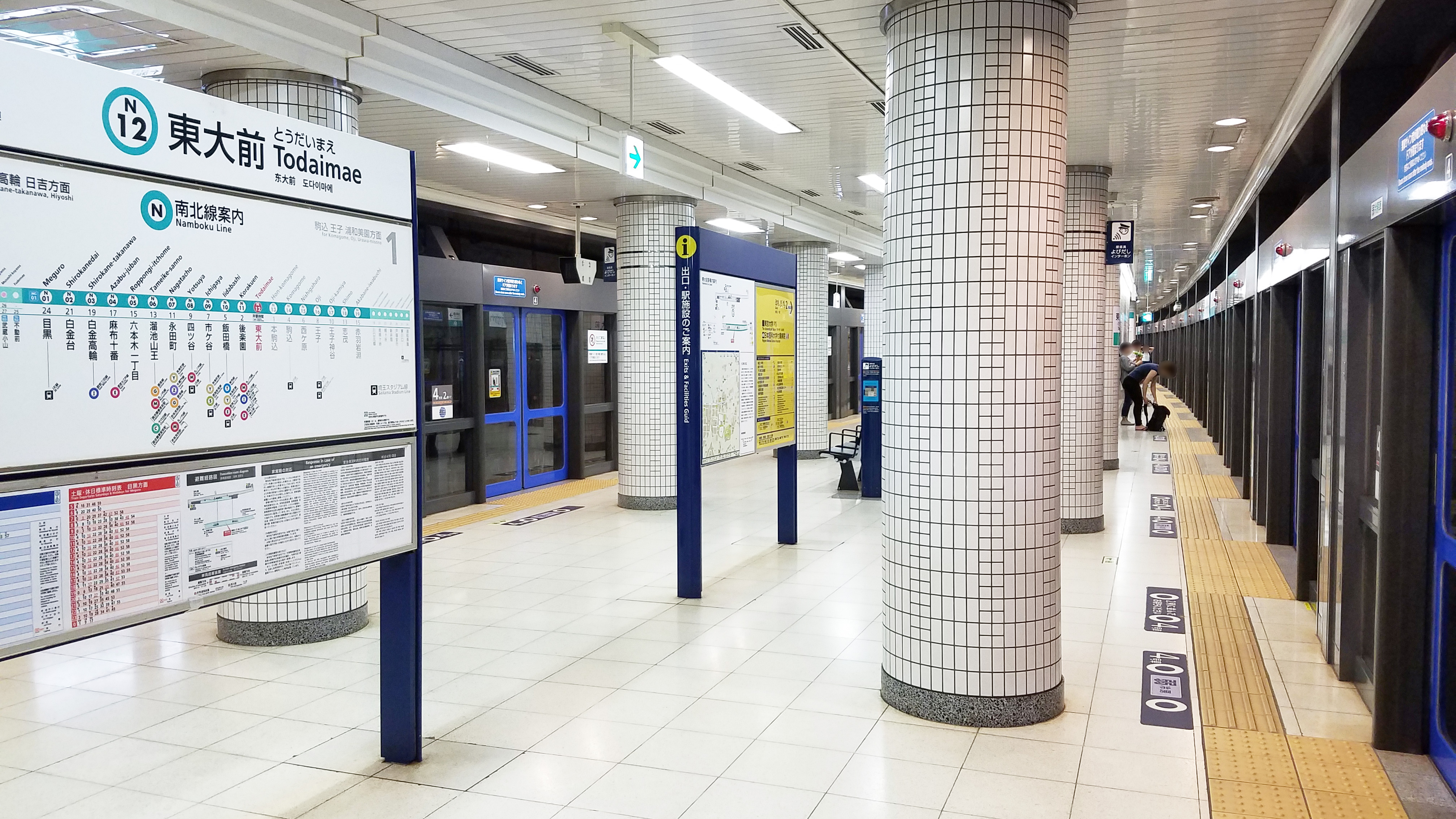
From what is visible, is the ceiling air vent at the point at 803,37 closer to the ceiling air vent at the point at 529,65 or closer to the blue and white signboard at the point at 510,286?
the ceiling air vent at the point at 529,65

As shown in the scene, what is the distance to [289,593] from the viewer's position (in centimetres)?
532

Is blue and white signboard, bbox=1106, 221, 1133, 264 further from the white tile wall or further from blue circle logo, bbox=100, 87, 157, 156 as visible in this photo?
blue circle logo, bbox=100, 87, 157, 156

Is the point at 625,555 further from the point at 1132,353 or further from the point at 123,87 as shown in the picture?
the point at 1132,353

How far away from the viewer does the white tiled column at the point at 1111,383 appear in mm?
11725

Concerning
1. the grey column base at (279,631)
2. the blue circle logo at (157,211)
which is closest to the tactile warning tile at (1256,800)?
the blue circle logo at (157,211)

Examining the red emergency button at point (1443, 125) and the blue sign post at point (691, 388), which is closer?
the red emergency button at point (1443, 125)

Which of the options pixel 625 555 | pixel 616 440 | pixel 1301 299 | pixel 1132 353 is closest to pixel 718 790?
pixel 625 555

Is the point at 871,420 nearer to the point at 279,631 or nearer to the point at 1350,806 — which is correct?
the point at 279,631

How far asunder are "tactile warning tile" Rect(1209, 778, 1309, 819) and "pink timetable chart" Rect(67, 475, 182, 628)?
3418 millimetres

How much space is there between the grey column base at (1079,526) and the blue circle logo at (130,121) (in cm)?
756

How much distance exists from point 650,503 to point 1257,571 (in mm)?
5455

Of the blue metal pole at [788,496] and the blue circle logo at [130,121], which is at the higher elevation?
the blue circle logo at [130,121]

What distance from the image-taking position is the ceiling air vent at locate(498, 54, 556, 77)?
19.5 ft

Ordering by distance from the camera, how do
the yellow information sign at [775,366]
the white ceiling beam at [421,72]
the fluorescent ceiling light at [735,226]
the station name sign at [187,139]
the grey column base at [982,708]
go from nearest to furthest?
the station name sign at [187,139]
the grey column base at [982,708]
the white ceiling beam at [421,72]
the yellow information sign at [775,366]
the fluorescent ceiling light at [735,226]
